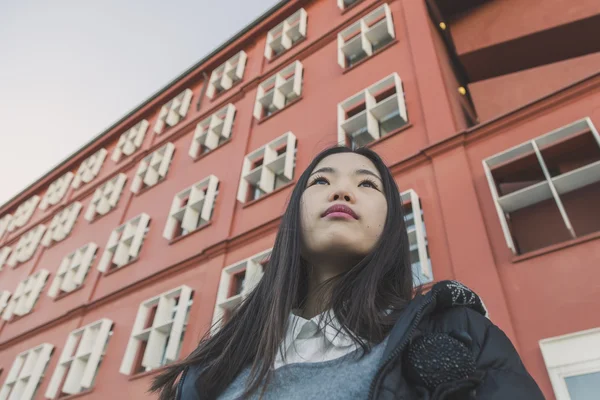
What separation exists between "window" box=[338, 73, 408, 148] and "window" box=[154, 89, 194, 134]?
7.97 meters

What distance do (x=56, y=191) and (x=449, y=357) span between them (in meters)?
20.7

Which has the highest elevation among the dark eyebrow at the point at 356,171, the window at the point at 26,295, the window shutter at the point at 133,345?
the window at the point at 26,295

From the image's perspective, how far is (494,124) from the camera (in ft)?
21.0

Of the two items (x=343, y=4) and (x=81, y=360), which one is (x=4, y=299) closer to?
(x=81, y=360)

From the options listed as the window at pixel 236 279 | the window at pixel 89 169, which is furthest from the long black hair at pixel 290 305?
the window at pixel 89 169

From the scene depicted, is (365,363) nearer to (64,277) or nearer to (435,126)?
(435,126)

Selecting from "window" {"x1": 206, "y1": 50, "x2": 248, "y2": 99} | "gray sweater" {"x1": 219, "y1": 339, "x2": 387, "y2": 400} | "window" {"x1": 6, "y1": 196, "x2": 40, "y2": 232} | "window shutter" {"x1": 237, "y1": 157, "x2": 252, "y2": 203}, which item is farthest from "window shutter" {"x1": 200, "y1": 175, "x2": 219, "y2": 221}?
"window" {"x1": 6, "y1": 196, "x2": 40, "y2": 232}

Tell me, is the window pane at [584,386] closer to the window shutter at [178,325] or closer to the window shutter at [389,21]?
the window shutter at [178,325]

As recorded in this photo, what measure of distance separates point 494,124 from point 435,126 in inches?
39.1

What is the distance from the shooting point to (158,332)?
8.38m

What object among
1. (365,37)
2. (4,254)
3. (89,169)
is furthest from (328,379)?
(4,254)

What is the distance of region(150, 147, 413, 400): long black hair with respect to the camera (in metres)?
1.58

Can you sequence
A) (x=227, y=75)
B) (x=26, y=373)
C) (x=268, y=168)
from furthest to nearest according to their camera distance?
(x=227, y=75) < (x=26, y=373) < (x=268, y=168)

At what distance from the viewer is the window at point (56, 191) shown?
18266 mm
